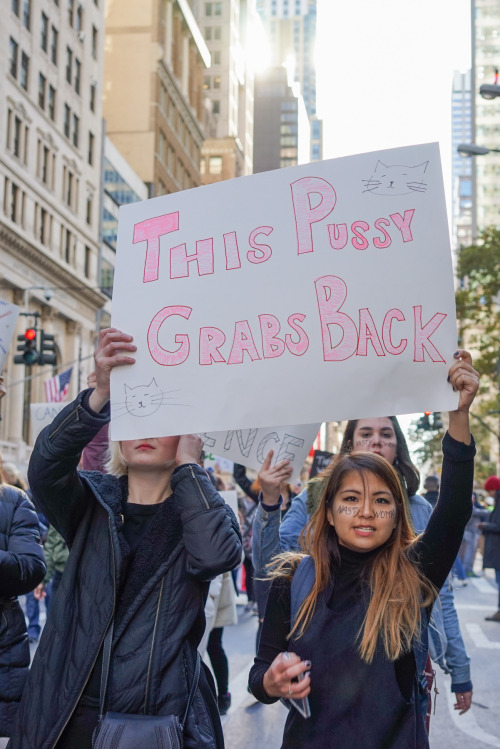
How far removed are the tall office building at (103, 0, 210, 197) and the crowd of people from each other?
68.0m

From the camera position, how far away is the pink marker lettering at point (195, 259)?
3488mm

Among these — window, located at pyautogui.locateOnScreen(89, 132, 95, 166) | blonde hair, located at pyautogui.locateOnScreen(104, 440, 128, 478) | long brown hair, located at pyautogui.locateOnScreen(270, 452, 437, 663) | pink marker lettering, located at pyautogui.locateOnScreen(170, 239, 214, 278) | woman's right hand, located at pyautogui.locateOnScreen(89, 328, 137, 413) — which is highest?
window, located at pyautogui.locateOnScreen(89, 132, 95, 166)

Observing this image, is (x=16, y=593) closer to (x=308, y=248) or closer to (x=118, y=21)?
(x=308, y=248)

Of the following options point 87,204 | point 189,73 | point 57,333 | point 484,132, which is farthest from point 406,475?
point 484,132

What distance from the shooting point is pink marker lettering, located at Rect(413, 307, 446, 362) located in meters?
3.23

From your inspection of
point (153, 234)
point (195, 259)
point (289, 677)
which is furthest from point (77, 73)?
point (289, 677)

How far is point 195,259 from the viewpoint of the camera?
351 centimetres

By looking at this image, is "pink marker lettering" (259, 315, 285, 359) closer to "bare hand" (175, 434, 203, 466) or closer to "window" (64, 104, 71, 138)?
"bare hand" (175, 434, 203, 466)

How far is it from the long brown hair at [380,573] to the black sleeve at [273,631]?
0.19 feet

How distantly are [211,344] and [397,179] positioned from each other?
86 cm

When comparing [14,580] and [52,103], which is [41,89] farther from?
[14,580]

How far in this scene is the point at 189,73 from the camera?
3349 inches

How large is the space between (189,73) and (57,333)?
40695 mm

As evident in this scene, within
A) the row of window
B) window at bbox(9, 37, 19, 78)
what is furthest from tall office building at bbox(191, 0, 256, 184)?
window at bbox(9, 37, 19, 78)
